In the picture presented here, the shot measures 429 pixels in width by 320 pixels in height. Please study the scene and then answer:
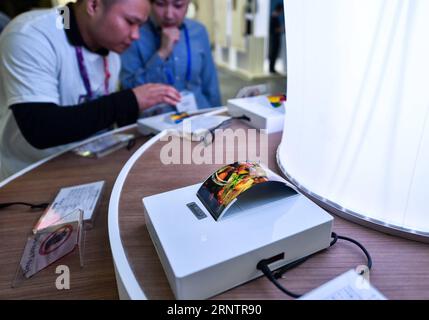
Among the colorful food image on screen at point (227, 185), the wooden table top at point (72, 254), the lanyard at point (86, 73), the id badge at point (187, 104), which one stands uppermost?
the lanyard at point (86, 73)

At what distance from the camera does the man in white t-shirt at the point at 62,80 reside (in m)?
0.92

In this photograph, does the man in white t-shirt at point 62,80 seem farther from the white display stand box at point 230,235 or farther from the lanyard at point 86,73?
the white display stand box at point 230,235

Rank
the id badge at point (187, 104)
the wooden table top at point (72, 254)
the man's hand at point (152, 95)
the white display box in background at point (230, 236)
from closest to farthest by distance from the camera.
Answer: the white display box in background at point (230, 236)
the wooden table top at point (72, 254)
the man's hand at point (152, 95)
the id badge at point (187, 104)

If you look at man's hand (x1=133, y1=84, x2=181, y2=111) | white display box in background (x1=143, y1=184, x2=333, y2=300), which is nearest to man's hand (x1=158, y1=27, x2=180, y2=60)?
man's hand (x1=133, y1=84, x2=181, y2=111)

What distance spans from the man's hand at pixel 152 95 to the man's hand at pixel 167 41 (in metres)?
0.55

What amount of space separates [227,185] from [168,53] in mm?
1279

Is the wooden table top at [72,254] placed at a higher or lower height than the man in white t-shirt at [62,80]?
lower

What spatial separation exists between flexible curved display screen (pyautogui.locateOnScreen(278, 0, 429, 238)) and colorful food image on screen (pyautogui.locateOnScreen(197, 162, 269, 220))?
0.36ft

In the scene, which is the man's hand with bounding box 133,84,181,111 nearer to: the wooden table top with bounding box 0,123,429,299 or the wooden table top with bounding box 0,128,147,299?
the wooden table top with bounding box 0,128,147,299

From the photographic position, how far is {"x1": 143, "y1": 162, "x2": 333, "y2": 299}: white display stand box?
35 centimetres

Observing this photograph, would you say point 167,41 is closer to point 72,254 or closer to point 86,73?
point 86,73

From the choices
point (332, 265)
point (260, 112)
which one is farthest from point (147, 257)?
point (260, 112)

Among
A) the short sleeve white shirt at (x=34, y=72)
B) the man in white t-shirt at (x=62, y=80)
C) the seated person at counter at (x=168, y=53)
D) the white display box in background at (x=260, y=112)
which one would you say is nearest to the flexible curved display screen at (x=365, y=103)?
the white display box in background at (x=260, y=112)

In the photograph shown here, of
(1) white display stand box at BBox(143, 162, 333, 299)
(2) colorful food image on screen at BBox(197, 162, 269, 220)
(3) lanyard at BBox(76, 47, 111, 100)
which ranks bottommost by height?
(1) white display stand box at BBox(143, 162, 333, 299)
